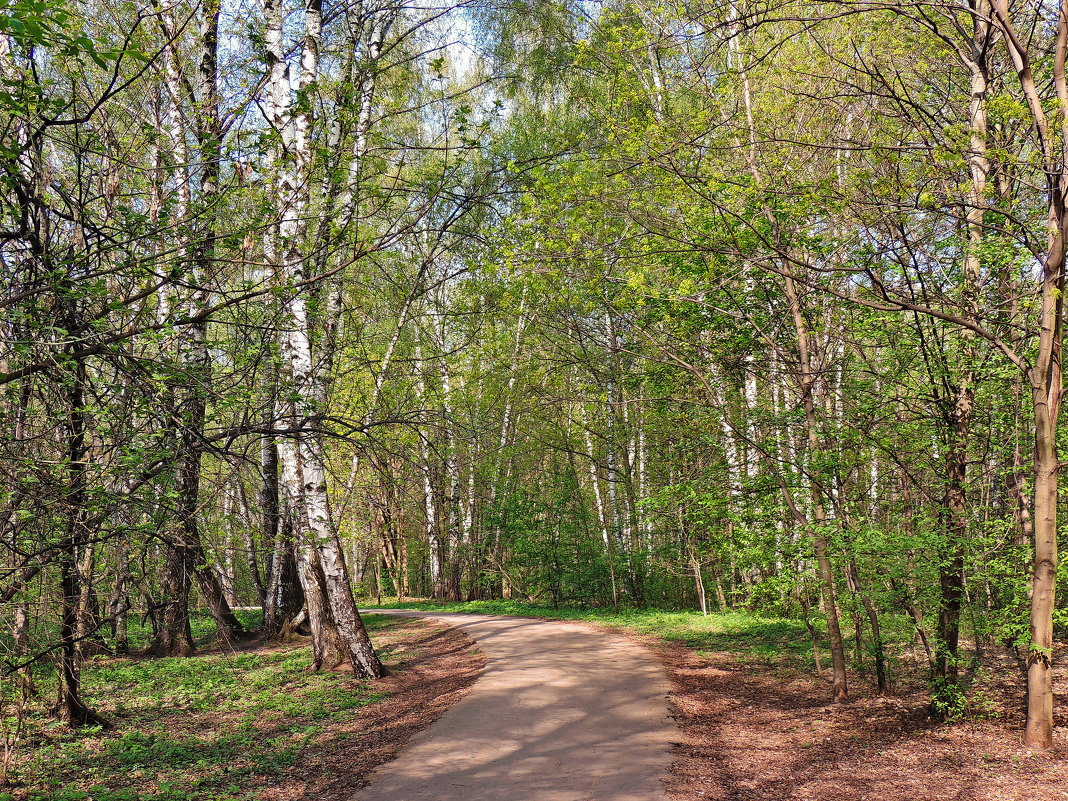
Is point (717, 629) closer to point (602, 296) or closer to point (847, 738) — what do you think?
point (847, 738)

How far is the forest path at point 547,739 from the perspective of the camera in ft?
17.1

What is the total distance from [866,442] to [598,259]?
3.47 metres

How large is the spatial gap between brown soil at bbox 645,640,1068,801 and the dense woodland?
358mm

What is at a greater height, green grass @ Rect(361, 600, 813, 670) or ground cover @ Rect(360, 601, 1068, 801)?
ground cover @ Rect(360, 601, 1068, 801)

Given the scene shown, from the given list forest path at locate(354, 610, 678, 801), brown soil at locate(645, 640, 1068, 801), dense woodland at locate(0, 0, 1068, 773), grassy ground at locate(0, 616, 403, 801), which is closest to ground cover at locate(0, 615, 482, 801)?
grassy ground at locate(0, 616, 403, 801)

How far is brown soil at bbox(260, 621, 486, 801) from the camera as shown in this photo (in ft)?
17.7

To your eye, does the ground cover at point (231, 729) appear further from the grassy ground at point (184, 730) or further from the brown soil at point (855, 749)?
the brown soil at point (855, 749)

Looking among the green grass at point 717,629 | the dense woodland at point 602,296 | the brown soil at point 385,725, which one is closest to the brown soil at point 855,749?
the dense woodland at point 602,296

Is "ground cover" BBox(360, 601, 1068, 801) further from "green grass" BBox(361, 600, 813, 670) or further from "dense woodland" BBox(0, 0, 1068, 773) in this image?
"dense woodland" BBox(0, 0, 1068, 773)

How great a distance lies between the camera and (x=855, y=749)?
5.87m

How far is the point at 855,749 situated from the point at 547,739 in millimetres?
2652

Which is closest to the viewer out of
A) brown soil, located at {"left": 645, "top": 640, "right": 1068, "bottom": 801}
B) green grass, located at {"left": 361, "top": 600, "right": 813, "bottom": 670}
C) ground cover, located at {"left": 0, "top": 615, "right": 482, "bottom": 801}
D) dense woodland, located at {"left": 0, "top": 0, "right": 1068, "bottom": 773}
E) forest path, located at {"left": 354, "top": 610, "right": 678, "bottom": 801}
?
dense woodland, located at {"left": 0, "top": 0, "right": 1068, "bottom": 773}

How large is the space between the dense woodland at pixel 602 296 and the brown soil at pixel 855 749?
358mm

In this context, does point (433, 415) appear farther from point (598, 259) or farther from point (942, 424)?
point (942, 424)
